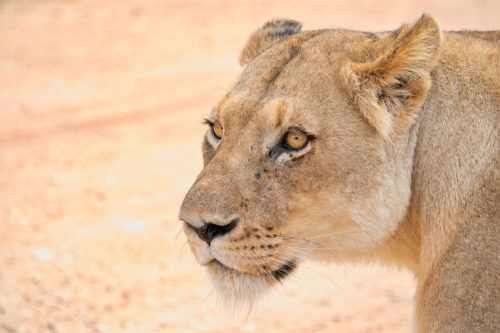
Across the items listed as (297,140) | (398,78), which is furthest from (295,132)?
(398,78)

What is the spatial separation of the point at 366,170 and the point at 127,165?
229 inches

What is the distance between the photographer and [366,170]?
3.08 metres

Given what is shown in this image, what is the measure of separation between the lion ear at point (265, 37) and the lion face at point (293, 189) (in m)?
0.84

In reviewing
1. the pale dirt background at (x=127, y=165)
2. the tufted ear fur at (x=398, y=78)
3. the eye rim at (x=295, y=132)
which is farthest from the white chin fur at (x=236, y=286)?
the tufted ear fur at (x=398, y=78)

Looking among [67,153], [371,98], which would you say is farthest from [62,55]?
[371,98]

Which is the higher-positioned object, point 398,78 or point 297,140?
point 398,78

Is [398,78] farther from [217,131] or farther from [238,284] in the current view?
[238,284]

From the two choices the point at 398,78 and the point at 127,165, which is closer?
the point at 398,78

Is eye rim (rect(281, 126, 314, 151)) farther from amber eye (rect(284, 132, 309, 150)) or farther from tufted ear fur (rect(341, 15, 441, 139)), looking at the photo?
tufted ear fur (rect(341, 15, 441, 139))

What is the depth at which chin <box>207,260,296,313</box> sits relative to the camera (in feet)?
10.2

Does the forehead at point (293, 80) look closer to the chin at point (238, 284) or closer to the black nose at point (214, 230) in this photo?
the black nose at point (214, 230)

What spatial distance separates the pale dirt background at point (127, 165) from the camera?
18.0 feet

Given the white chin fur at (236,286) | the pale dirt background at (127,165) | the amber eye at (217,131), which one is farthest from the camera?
the pale dirt background at (127,165)

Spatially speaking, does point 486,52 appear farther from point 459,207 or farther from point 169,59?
point 169,59
